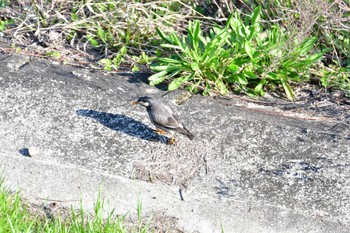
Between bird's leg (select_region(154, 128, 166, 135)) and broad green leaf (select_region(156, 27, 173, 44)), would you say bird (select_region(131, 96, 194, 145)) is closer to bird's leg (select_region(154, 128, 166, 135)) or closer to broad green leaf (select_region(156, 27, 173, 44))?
bird's leg (select_region(154, 128, 166, 135))

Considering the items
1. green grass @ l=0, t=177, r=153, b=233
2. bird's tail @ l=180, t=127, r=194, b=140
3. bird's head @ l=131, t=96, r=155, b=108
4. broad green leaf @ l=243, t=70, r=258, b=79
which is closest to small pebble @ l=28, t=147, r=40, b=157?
green grass @ l=0, t=177, r=153, b=233

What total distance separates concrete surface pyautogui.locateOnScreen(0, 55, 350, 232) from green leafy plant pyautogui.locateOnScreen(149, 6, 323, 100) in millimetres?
220

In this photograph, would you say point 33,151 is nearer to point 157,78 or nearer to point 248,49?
point 157,78

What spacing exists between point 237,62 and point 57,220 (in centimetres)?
284

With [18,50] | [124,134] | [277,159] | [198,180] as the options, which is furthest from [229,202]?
[18,50]

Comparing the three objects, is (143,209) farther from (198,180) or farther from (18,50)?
(18,50)

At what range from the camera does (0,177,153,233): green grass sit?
442cm

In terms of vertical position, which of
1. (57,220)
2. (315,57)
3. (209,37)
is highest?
(315,57)

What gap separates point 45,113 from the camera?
247 inches

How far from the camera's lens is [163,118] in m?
5.91

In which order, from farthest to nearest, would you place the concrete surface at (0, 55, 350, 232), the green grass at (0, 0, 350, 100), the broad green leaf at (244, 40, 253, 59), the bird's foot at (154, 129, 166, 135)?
the green grass at (0, 0, 350, 100), the broad green leaf at (244, 40, 253, 59), the bird's foot at (154, 129, 166, 135), the concrete surface at (0, 55, 350, 232)

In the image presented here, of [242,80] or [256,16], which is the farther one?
[256,16]

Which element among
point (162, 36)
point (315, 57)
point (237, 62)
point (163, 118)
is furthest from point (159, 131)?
point (315, 57)

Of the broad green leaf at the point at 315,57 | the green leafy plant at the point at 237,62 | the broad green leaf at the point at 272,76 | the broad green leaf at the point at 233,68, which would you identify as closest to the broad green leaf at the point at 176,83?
the green leafy plant at the point at 237,62
